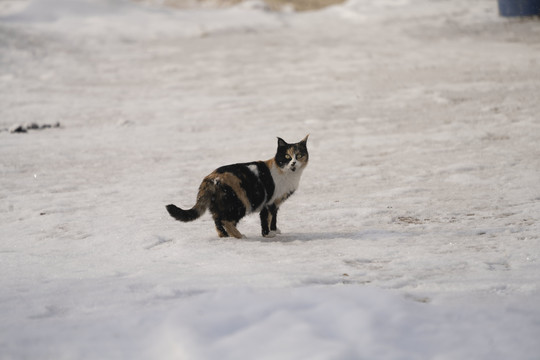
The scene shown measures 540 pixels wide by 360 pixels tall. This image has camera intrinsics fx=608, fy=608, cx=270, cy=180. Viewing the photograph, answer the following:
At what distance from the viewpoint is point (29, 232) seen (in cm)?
490

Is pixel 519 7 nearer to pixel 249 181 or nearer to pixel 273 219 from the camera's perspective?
pixel 273 219

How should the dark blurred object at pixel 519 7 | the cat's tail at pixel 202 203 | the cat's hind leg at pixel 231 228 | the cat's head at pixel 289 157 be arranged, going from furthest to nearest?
1. the dark blurred object at pixel 519 7
2. the cat's head at pixel 289 157
3. the cat's hind leg at pixel 231 228
4. the cat's tail at pixel 202 203

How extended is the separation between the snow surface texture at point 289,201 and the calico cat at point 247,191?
6.8 inches

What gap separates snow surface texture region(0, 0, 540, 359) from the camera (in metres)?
2.82

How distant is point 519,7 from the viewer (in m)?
15.3

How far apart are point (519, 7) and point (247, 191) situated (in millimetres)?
13381

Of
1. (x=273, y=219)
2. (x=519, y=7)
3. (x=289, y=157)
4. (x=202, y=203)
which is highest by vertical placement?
(x=519, y=7)

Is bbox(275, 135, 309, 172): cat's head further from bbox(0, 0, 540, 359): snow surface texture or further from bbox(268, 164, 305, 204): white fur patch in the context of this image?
bbox(0, 0, 540, 359): snow surface texture

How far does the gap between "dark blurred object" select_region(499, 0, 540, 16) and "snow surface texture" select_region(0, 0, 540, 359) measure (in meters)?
0.32

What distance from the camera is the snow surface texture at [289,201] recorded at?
2.82m

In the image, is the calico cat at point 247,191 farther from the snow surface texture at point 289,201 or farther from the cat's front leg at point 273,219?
the snow surface texture at point 289,201

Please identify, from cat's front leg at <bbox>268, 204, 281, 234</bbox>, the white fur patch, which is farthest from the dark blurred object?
cat's front leg at <bbox>268, 204, 281, 234</bbox>

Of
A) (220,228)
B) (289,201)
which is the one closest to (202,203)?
(220,228)

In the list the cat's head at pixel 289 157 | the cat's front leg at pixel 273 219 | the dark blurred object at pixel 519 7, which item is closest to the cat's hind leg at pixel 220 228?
the cat's front leg at pixel 273 219
